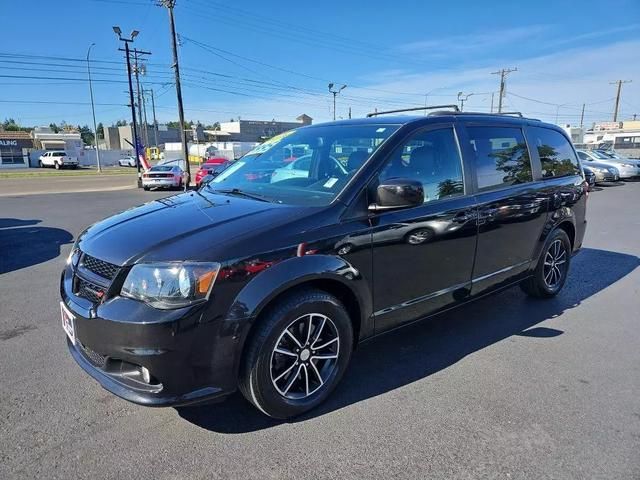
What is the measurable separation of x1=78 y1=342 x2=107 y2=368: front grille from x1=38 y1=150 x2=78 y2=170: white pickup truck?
57.2 metres

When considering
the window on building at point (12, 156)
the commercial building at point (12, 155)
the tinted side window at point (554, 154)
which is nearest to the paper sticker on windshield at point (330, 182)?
the tinted side window at point (554, 154)

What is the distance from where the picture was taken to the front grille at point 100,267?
8.10ft

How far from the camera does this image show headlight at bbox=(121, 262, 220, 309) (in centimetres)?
229

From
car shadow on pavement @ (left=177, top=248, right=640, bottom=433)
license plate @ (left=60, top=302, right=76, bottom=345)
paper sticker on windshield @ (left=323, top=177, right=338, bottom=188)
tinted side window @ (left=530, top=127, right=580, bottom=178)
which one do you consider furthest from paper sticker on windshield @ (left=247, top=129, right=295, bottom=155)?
tinted side window @ (left=530, top=127, right=580, bottom=178)

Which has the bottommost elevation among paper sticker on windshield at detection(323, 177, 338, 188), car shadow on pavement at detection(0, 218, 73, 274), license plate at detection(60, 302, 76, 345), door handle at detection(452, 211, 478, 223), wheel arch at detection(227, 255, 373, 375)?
car shadow on pavement at detection(0, 218, 73, 274)

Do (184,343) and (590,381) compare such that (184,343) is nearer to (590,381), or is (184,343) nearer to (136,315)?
(136,315)

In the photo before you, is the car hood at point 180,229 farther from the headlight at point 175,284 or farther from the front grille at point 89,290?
the front grille at point 89,290

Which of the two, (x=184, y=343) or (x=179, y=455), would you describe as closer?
(x=184, y=343)

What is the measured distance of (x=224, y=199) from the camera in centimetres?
326

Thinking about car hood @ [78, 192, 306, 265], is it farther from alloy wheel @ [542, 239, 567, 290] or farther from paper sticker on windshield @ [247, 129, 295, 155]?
alloy wheel @ [542, 239, 567, 290]

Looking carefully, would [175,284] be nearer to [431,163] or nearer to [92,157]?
[431,163]

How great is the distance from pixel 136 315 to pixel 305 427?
1231 millimetres

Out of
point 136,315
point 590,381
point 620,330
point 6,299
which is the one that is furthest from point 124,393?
point 620,330

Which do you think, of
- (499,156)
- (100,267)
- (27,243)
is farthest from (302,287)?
(27,243)
